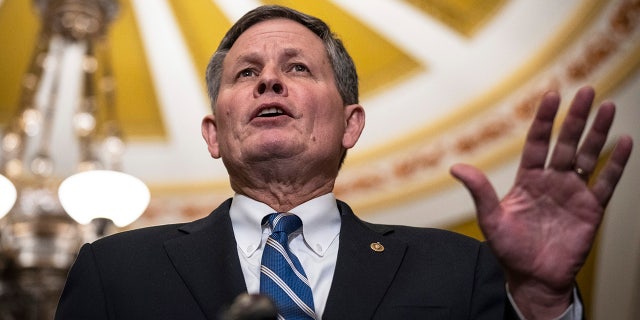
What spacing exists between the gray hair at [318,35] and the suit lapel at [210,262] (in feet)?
1.34

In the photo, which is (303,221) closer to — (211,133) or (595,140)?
(211,133)

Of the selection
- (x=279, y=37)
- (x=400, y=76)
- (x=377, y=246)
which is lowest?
(x=377, y=246)

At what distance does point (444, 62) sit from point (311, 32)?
3831mm

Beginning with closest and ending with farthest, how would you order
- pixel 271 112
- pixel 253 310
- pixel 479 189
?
1. pixel 253 310
2. pixel 479 189
3. pixel 271 112

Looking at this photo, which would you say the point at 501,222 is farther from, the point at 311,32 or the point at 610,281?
the point at 610,281

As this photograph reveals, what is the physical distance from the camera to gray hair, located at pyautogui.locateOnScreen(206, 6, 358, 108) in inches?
80.4

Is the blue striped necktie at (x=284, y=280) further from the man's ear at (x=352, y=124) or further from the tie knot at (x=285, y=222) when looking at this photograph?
the man's ear at (x=352, y=124)

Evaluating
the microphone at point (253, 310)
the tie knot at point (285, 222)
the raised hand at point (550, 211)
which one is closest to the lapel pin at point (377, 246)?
the tie knot at point (285, 222)

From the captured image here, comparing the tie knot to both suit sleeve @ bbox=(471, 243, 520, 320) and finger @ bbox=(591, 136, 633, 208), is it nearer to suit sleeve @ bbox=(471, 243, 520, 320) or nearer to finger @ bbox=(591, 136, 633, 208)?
suit sleeve @ bbox=(471, 243, 520, 320)

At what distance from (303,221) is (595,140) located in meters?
0.61

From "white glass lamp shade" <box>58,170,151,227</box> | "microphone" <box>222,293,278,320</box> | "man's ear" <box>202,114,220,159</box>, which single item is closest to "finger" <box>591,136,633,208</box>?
"microphone" <box>222,293,278,320</box>

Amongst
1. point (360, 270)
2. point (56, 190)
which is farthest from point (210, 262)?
point (56, 190)

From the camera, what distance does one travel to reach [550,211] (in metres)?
1.37

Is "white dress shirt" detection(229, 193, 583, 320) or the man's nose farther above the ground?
the man's nose
